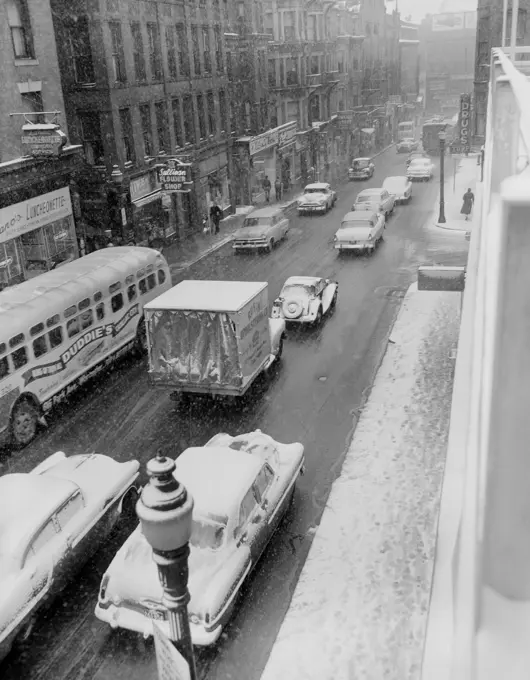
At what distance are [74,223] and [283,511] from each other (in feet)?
62.6

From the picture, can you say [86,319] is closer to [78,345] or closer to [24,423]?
[78,345]

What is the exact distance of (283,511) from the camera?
1169 cm

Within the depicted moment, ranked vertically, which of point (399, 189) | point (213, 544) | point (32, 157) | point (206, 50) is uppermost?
point (206, 50)

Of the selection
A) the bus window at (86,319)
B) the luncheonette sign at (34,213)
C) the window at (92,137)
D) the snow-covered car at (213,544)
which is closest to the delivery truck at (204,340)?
the bus window at (86,319)

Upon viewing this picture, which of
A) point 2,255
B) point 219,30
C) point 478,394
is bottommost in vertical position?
point 2,255

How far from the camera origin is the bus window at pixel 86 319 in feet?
57.2

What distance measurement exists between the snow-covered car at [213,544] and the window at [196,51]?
29.8 m

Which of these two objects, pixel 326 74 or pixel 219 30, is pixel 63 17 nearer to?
pixel 219 30

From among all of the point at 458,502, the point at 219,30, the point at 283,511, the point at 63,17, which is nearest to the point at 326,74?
the point at 219,30

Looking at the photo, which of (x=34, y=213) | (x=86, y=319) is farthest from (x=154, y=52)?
(x=86, y=319)

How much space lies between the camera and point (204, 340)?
15719mm

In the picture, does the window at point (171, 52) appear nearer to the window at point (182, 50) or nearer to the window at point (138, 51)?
the window at point (182, 50)

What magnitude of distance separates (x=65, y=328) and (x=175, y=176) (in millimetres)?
16297

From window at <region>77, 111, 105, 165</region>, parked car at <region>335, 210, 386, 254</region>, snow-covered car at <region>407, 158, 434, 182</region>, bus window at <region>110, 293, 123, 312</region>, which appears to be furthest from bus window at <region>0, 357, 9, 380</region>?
snow-covered car at <region>407, 158, 434, 182</region>
